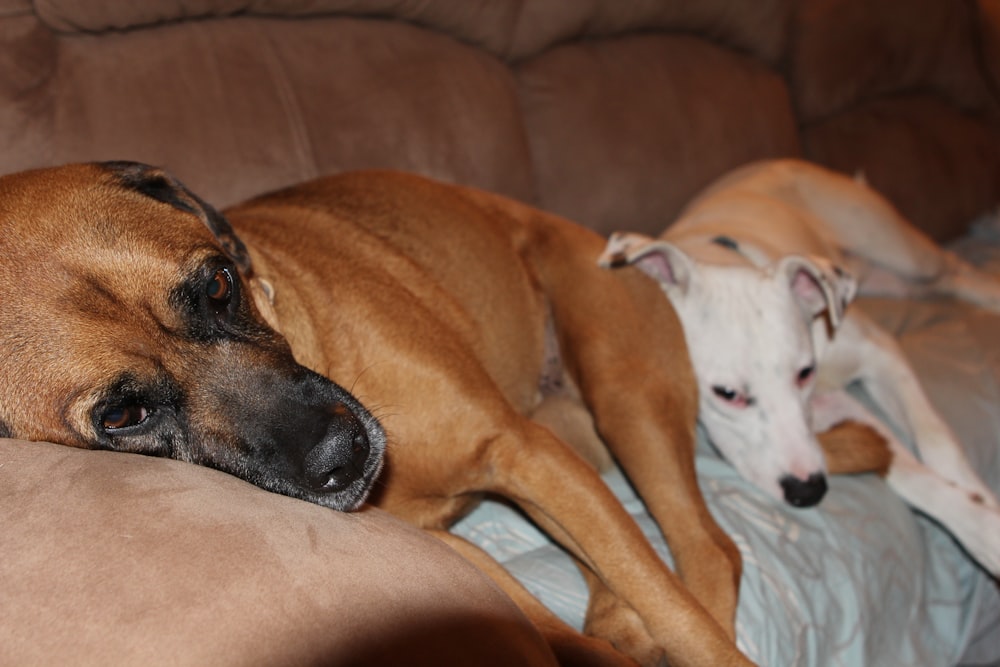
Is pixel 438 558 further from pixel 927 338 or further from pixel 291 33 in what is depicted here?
pixel 927 338

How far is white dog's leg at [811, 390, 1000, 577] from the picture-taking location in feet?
8.80

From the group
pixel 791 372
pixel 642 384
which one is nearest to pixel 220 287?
pixel 642 384

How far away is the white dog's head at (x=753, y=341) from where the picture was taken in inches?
106

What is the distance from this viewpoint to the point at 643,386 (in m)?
2.59

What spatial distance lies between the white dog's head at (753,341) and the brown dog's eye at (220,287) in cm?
141

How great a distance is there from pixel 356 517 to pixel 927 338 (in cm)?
293

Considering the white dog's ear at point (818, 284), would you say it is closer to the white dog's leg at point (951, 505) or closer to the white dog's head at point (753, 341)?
the white dog's head at point (753, 341)

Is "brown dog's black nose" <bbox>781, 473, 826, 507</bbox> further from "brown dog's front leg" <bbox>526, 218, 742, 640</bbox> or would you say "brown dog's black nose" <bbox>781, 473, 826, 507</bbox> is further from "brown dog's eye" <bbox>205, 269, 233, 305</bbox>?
"brown dog's eye" <bbox>205, 269, 233, 305</bbox>

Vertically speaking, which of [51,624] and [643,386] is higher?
[51,624]

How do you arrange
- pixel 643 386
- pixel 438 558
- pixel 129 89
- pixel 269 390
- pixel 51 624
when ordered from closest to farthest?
pixel 51 624, pixel 438 558, pixel 269 390, pixel 643 386, pixel 129 89

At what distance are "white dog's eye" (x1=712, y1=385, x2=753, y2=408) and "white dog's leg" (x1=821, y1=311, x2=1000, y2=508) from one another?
1.75 ft

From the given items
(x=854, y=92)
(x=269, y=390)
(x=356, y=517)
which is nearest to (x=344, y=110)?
(x=269, y=390)

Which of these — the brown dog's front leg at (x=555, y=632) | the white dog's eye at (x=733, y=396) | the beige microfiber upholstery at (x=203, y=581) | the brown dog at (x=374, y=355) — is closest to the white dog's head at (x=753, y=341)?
the white dog's eye at (x=733, y=396)

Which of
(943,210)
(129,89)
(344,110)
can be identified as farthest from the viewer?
(943,210)
